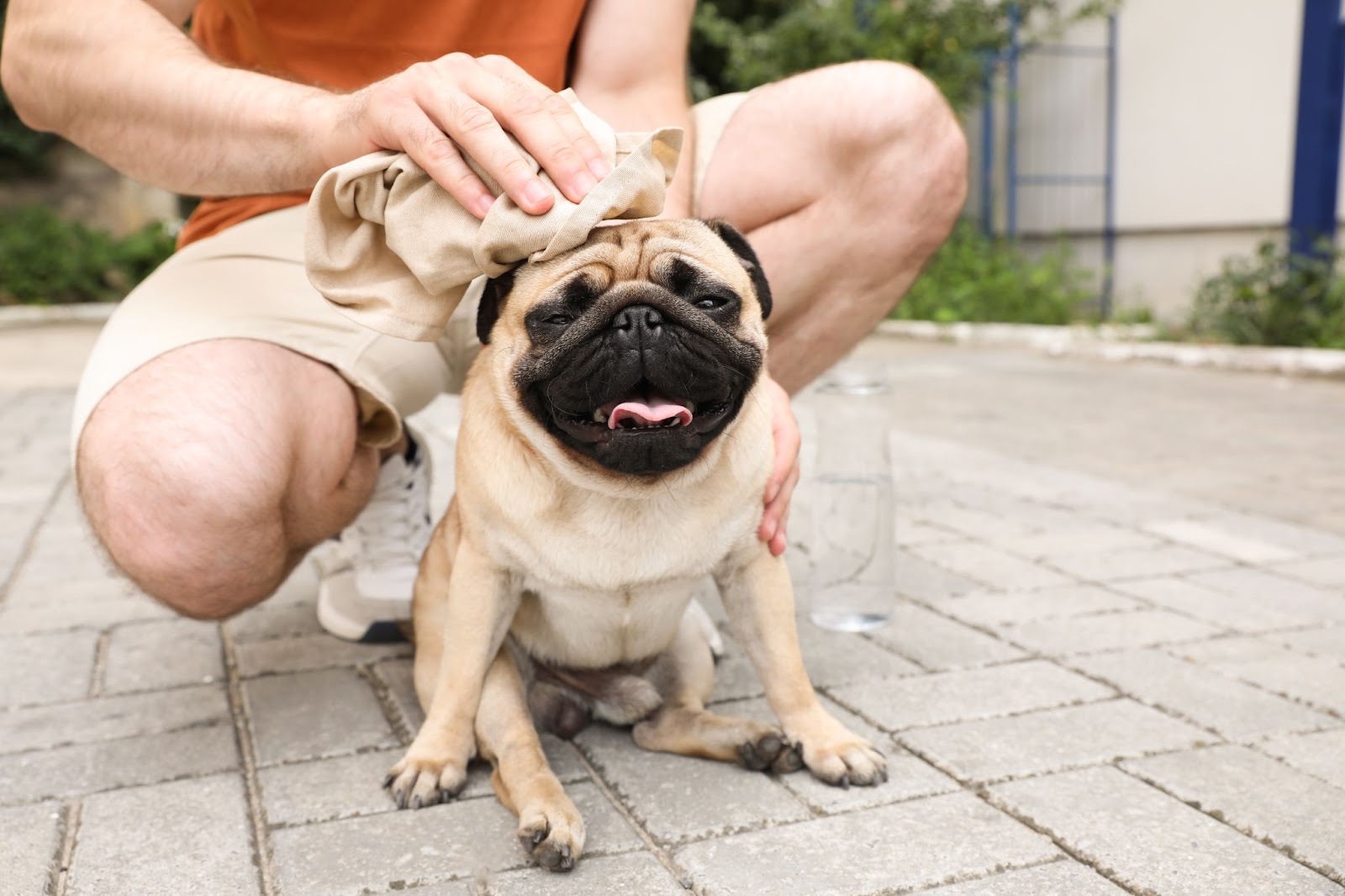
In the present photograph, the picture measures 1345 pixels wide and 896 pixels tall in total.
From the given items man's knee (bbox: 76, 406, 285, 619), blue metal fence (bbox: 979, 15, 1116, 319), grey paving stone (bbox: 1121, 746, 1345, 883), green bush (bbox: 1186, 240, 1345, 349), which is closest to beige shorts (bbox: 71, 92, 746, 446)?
man's knee (bbox: 76, 406, 285, 619)

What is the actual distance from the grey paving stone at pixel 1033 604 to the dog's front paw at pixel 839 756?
903mm

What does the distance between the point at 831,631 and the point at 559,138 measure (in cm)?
144

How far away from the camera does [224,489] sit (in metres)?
2.08

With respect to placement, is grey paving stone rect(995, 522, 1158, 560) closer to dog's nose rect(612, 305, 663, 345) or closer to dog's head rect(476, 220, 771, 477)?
dog's head rect(476, 220, 771, 477)

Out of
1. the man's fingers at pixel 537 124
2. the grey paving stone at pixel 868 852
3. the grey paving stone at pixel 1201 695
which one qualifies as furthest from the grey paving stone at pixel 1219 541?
the man's fingers at pixel 537 124

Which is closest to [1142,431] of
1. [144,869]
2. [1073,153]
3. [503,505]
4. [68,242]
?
[503,505]

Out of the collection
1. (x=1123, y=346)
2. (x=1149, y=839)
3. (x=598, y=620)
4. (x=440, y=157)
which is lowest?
(x=1123, y=346)

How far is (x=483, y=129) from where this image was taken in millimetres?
1685

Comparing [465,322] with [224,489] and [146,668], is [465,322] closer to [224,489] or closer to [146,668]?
[224,489]

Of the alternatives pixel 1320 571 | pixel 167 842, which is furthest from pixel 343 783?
pixel 1320 571

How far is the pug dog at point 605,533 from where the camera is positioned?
1715 millimetres

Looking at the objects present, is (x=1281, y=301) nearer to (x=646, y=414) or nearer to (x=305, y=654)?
(x=305, y=654)

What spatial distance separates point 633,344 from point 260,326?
955 millimetres

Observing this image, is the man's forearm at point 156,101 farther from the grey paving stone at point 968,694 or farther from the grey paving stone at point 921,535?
the grey paving stone at point 921,535
